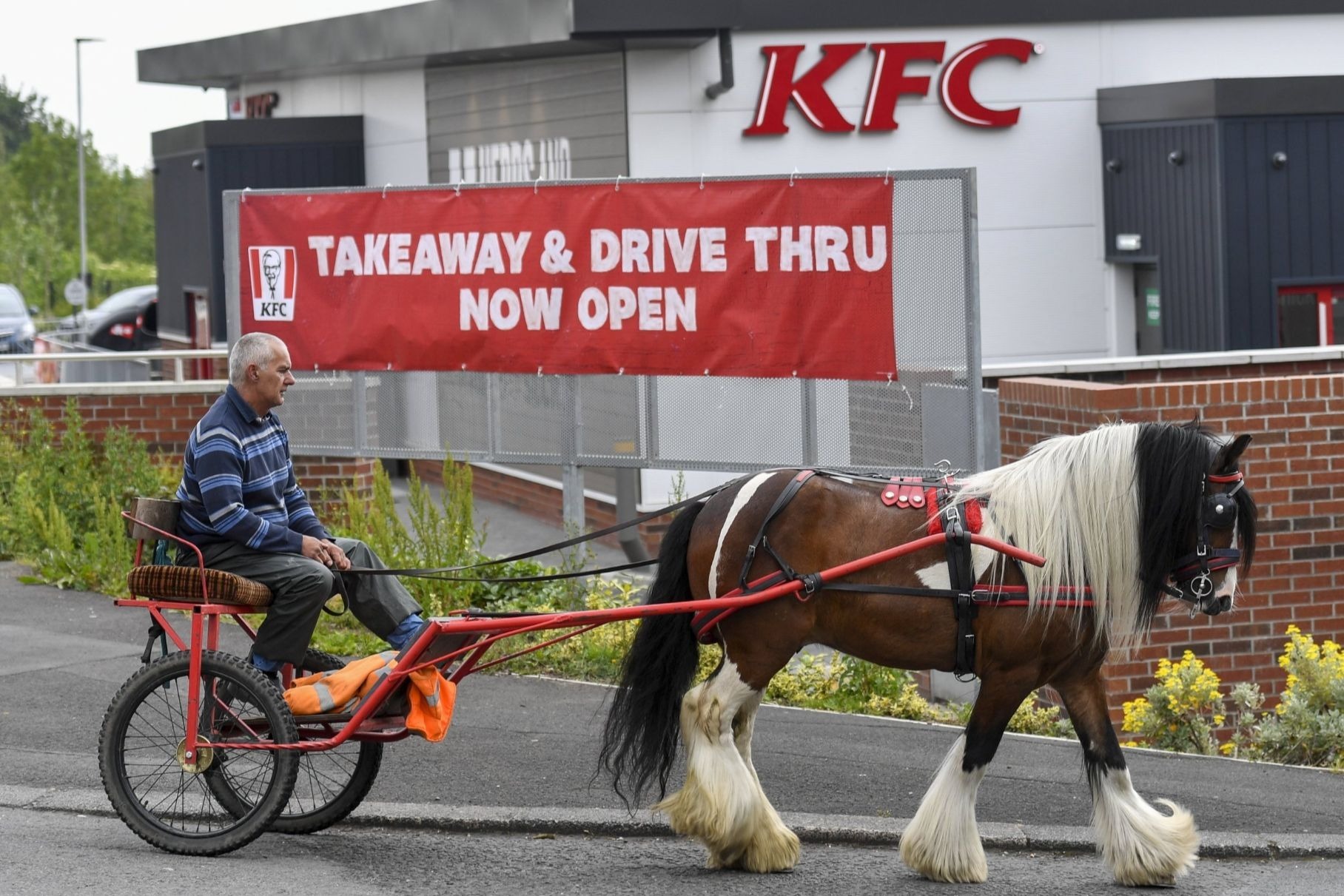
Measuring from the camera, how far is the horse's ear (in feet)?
18.9

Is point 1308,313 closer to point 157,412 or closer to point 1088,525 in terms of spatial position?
point 157,412

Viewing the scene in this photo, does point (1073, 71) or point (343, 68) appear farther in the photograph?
point (343, 68)

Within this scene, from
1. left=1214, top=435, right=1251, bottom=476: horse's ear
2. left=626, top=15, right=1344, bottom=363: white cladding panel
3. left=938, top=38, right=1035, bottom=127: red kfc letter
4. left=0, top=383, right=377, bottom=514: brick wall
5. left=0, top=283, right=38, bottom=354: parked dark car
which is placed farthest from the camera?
left=0, top=283, right=38, bottom=354: parked dark car

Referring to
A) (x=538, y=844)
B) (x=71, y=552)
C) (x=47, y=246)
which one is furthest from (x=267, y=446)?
(x=47, y=246)

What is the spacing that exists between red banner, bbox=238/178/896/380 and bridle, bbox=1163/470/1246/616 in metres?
3.48

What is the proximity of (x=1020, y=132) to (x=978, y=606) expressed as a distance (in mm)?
11757

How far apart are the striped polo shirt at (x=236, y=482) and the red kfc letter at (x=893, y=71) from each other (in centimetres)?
1087

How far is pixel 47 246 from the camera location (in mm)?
49156

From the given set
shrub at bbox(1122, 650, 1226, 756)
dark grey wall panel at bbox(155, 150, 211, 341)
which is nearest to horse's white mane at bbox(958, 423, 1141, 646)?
shrub at bbox(1122, 650, 1226, 756)

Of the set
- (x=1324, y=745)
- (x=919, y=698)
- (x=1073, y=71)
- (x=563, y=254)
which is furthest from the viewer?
(x=1073, y=71)

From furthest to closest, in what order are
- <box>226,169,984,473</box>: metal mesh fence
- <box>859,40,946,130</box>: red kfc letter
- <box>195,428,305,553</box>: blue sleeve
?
<box>859,40,946,130</box>: red kfc letter
<box>226,169,984,473</box>: metal mesh fence
<box>195,428,305,553</box>: blue sleeve

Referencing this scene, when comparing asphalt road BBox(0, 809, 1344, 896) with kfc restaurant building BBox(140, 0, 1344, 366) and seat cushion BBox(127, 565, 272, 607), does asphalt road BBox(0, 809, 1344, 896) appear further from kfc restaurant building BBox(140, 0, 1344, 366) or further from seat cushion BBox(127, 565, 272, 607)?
kfc restaurant building BBox(140, 0, 1344, 366)

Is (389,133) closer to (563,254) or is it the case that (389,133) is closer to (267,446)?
(563,254)

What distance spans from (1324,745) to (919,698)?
2.10m
